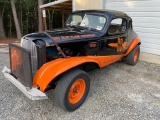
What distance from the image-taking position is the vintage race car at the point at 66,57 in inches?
109

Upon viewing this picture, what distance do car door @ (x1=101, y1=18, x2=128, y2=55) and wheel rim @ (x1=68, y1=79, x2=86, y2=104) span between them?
41.6 inches

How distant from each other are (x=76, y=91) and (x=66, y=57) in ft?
2.20

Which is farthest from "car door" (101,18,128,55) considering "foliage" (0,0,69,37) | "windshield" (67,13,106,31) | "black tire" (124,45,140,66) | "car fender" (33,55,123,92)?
"foliage" (0,0,69,37)

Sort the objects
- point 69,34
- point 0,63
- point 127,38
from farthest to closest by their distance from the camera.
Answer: point 0,63 < point 127,38 < point 69,34

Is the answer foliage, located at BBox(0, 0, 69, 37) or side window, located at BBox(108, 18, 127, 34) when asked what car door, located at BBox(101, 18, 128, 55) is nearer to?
side window, located at BBox(108, 18, 127, 34)

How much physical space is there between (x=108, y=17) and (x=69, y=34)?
1.08 metres

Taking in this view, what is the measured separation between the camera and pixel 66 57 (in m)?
3.22

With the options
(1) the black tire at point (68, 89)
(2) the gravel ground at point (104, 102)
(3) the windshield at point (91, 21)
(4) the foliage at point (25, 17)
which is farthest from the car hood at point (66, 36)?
(4) the foliage at point (25, 17)

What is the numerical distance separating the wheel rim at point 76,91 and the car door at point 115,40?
106 centimetres

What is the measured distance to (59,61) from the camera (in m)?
2.98

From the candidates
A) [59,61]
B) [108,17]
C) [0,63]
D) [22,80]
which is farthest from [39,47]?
[0,63]

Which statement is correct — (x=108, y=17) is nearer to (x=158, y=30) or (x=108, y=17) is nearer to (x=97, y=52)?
(x=97, y=52)

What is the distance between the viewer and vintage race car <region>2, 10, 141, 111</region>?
2.76m

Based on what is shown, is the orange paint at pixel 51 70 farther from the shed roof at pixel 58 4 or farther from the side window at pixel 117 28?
the shed roof at pixel 58 4
